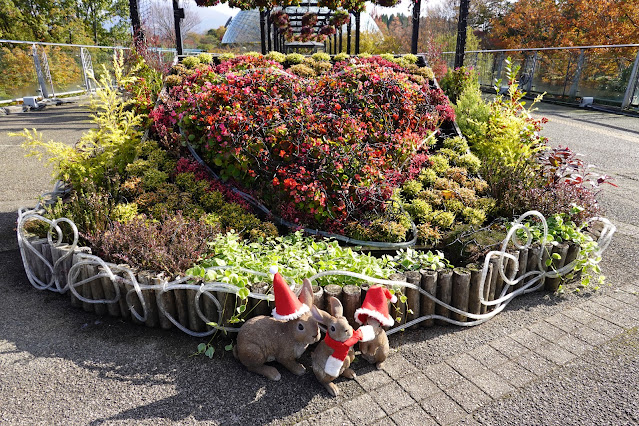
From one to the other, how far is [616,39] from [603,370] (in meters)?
23.0

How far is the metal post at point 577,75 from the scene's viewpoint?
49.1ft

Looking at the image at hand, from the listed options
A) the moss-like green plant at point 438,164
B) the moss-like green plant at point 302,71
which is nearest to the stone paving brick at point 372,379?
the moss-like green plant at point 438,164

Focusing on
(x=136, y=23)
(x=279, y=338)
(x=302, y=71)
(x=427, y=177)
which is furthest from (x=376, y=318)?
(x=136, y=23)

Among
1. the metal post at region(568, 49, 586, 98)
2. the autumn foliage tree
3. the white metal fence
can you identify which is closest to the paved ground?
the white metal fence

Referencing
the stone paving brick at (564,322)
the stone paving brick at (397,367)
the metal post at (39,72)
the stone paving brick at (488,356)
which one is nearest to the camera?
the stone paving brick at (397,367)

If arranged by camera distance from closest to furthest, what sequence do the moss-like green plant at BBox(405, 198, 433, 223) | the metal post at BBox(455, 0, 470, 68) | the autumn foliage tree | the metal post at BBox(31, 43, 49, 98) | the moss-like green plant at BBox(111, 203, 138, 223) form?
the moss-like green plant at BBox(111, 203, 138, 223) → the moss-like green plant at BBox(405, 198, 433, 223) → the metal post at BBox(455, 0, 470, 68) → the metal post at BBox(31, 43, 49, 98) → the autumn foliage tree

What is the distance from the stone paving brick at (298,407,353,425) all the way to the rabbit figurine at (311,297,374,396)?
128 millimetres

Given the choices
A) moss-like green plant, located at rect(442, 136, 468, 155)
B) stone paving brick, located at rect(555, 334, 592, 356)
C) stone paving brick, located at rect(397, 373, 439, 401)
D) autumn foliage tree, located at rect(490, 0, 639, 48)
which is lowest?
stone paving brick, located at rect(397, 373, 439, 401)

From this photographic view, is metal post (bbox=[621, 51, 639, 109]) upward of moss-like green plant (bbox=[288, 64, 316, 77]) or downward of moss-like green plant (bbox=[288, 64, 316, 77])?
downward

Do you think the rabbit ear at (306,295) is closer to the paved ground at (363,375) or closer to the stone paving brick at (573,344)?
the paved ground at (363,375)

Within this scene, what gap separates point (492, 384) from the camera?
2.57 meters

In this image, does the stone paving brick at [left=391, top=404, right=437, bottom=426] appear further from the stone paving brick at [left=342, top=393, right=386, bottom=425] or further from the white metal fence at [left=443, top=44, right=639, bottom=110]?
the white metal fence at [left=443, top=44, right=639, bottom=110]

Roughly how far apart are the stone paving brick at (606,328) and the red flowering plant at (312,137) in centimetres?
204

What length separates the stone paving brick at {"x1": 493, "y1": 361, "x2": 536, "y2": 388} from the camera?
2586 mm
